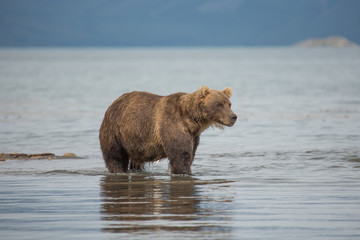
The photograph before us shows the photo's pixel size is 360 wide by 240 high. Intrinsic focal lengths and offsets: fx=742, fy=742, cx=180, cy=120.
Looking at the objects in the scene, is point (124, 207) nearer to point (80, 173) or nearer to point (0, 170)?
point (80, 173)

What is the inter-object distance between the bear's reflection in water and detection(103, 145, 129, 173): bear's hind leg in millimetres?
158

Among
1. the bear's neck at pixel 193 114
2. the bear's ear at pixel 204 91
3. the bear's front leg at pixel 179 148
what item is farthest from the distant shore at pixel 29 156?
the bear's ear at pixel 204 91

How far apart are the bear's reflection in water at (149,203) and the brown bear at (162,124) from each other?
1.10ft

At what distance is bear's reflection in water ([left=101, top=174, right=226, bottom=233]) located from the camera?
24.4ft

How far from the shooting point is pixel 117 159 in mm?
11070

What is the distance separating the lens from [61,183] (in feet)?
34.3

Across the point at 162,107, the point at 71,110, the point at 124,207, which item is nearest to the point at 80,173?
the point at 162,107

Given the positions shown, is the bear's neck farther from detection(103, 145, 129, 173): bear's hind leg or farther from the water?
detection(103, 145, 129, 173): bear's hind leg

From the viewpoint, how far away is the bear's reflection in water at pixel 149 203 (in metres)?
7.44

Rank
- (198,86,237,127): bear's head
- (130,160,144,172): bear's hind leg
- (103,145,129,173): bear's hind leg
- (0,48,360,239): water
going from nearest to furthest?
(0,48,360,239): water, (198,86,237,127): bear's head, (103,145,129,173): bear's hind leg, (130,160,144,172): bear's hind leg

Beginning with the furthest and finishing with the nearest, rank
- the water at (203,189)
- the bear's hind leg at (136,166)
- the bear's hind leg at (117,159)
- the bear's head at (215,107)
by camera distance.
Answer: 1. the bear's hind leg at (136,166)
2. the bear's hind leg at (117,159)
3. the bear's head at (215,107)
4. the water at (203,189)

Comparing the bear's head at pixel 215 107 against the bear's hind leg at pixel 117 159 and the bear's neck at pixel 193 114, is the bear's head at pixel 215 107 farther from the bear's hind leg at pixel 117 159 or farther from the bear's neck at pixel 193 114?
the bear's hind leg at pixel 117 159

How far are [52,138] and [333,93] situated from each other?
779 inches

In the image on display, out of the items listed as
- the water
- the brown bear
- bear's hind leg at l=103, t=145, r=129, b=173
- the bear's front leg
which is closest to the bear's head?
the brown bear
